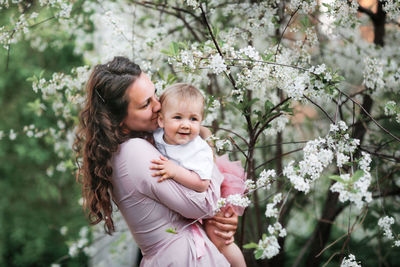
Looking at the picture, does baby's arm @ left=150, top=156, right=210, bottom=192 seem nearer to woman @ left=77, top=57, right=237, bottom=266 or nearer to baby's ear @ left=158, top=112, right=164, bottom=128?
woman @ left=77, top=57, right=237, bottom=266

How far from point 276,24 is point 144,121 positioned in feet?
3.32

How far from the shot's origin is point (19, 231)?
454 centimetres

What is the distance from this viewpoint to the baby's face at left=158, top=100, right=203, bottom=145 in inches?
69.1

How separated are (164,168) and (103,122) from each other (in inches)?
15.2

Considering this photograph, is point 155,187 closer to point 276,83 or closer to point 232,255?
point 232,255

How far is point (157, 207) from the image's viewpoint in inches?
67.4

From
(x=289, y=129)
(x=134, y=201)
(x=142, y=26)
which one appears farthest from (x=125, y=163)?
(x=289, y=129)

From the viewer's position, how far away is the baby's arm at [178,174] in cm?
163

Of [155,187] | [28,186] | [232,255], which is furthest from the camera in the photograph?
[28,186]

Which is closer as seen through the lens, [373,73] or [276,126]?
[276,126]

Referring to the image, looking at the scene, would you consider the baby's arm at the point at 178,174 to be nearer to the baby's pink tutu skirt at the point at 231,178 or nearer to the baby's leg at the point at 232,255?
the baby's pink tutu skirt at the point at 231,178

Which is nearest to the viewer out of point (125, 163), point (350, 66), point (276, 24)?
point (125, 163)

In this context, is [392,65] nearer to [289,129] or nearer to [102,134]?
[289,129]

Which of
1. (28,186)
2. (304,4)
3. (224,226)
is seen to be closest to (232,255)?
(224,226)
